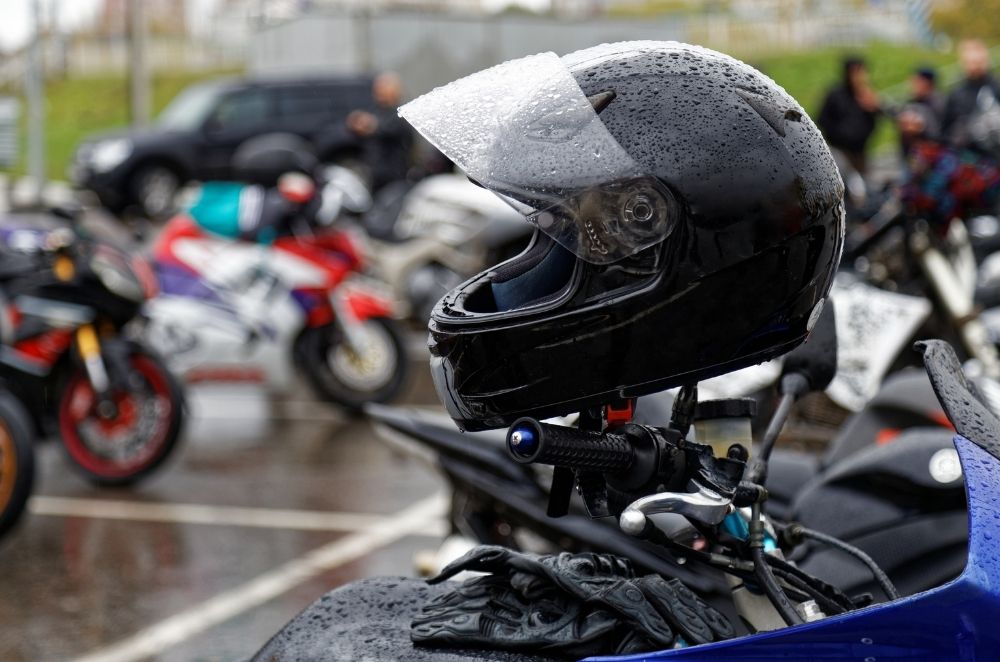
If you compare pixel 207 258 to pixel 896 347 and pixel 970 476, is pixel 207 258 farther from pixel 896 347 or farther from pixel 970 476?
pixel 970 476

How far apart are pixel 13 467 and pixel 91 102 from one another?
37771mm

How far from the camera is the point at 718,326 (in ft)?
5.52

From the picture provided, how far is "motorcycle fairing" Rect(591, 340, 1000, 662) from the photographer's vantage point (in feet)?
4.54

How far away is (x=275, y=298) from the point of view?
26.4ft

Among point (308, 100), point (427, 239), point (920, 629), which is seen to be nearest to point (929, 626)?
point (920, 629)

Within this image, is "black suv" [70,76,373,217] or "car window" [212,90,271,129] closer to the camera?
"black suv" [70,76,373,217]

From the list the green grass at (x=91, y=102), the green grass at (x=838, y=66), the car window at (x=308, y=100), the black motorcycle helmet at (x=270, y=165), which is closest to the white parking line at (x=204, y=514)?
the black motorcycle helmet at (x=270, y=165)

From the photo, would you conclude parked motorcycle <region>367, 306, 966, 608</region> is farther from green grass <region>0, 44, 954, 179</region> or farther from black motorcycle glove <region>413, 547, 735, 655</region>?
green grass <region>0, 44, 954, 179</region>

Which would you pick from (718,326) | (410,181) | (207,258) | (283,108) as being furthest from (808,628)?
(283,108)

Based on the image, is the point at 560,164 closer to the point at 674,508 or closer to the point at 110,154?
the point at 674,508

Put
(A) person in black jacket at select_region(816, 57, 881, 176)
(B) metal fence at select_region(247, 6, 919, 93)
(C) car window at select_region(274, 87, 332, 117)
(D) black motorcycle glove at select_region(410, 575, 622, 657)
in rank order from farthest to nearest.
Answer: (B) metal fence at select_region(247, 6, 919, 93) < (C) car window at select_region(274, 87, 332, 117) < (A) person in black jacket at select_region(816, 57, 881, 176) < (D) black motorcycle glove at select_region(410, 575, 622, 657)

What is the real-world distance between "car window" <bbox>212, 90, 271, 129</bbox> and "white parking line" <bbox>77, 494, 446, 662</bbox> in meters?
15.3

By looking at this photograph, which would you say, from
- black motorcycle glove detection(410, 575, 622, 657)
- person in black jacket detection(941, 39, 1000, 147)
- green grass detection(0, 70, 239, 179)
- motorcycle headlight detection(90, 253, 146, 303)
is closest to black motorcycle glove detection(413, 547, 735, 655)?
black motorcycle glove detection(410, 575, 622, 657)

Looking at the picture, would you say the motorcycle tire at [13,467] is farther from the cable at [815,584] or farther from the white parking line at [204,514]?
the cable at [815,584]
